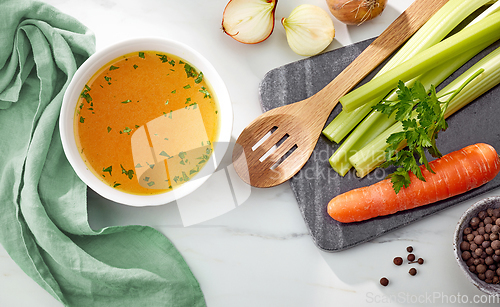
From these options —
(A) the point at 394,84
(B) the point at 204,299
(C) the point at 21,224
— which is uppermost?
(A) the point at 394,84

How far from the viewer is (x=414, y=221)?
130 cm

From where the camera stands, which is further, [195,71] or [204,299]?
[204,299]

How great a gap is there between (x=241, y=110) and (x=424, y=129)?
0.62 metres

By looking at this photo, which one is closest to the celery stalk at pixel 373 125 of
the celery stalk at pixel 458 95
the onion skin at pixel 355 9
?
the celery stalk at pixel 458 95

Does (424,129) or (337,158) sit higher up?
(424,129)

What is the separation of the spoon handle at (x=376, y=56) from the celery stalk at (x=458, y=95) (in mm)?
200

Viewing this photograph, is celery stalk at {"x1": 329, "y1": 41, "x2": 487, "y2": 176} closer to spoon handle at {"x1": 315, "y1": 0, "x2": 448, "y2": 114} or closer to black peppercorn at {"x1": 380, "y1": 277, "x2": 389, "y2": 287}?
spoon handle at {"x1": 315, "y1": 0, "x2": 448, "y2": 114}

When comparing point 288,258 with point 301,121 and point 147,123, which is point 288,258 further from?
point 147,123

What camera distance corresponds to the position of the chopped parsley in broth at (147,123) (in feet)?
3.76

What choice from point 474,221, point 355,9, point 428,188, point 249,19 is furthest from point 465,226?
point 249,19

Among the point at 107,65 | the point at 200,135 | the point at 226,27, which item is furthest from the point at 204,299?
the point at 226,27

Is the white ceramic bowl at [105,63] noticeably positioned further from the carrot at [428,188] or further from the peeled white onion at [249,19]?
the carrot at [428,188]

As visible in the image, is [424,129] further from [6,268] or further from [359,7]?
[6,268]

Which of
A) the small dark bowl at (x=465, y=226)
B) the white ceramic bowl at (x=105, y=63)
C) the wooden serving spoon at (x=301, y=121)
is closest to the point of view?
the white ceramic bowl at (x=105, y=63)
